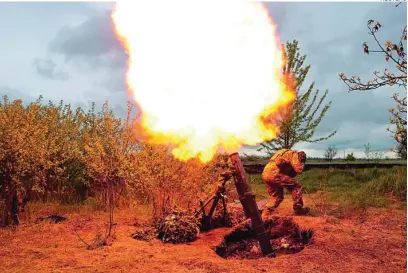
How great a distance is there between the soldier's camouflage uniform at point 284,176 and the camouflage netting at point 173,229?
8.53ft

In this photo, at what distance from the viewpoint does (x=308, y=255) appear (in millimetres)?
6953

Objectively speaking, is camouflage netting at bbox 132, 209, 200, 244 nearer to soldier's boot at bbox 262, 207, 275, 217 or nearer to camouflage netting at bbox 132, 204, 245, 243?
camouflage netting at bbox 132, 204, 245, 243

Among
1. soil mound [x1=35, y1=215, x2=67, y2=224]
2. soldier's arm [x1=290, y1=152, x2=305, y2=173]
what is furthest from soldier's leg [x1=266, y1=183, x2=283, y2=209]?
soil mound [x1=35, y1=215, x2=67, y2=224]

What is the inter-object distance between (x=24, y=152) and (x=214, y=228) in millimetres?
4817

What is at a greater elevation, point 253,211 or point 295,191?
point 295,191

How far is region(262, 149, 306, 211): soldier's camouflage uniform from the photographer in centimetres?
1011

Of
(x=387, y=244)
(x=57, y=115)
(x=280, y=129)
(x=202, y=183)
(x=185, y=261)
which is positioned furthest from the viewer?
(x=280, y=129)

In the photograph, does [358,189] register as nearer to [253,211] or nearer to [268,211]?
[268,211]

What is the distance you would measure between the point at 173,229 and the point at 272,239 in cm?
253

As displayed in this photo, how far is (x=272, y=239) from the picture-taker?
932cm

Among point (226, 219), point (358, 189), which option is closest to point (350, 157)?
point (358, 189)

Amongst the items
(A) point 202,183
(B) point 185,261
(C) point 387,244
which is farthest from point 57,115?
(C) point 387,244

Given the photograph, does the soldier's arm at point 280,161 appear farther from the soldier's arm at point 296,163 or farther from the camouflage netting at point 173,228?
the camouflage netting at point 173,228

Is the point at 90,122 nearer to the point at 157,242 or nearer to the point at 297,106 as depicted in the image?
the point at 157,242
